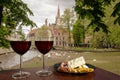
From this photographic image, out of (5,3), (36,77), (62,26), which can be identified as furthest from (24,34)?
(62,26)

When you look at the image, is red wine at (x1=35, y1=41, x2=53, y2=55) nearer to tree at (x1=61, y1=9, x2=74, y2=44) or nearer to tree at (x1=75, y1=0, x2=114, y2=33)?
tree at (x1=75, y1=0, x2=114, y2=33)

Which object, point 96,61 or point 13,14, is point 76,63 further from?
point 96,61

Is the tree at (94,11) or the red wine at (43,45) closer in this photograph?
the red wine at (43,45)

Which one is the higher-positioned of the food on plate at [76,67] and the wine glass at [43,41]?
the wine glass at [43,41]

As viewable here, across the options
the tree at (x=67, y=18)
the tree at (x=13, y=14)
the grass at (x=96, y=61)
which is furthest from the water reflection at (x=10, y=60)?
the tree at (x=67, y=18)

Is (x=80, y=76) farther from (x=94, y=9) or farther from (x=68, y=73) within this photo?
(x=94, y=9)

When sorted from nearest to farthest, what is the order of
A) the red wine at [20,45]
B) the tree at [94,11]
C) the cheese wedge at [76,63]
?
the red wine at [20,45] < the cheese wedge at [76,63] < the tree at [94,11]

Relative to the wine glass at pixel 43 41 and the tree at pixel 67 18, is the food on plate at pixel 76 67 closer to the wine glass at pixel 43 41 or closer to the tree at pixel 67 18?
Answer: the wine glass at pixel 43 41

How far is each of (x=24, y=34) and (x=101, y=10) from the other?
→ 40.4 inches

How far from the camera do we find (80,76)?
1.16m

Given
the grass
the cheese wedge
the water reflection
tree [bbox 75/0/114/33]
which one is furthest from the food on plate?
the water reflection

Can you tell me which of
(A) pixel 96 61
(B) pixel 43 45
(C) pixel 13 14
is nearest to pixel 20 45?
(B) pixel 43 45

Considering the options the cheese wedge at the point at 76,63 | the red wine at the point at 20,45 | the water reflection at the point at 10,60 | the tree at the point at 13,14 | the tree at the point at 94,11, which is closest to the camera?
the red wine at the point at 20,45

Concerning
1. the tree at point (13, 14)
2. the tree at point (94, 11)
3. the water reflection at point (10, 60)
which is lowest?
the water reflection at point (10, 60)
